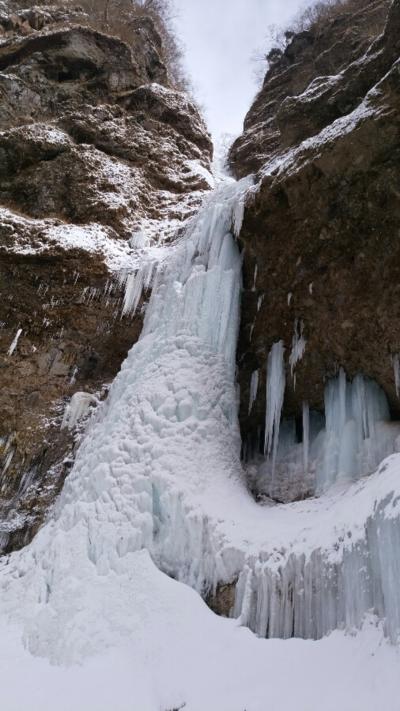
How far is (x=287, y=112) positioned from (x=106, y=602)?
24.3 feet

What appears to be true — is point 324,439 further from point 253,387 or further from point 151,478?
point 151,478

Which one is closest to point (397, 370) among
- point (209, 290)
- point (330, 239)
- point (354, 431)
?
point (354, 431)

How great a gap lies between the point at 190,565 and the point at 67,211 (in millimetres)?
8319

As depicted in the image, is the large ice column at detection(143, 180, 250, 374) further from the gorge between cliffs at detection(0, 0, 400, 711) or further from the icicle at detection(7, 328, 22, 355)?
the icicle at detection(7, 328, 22, 355)

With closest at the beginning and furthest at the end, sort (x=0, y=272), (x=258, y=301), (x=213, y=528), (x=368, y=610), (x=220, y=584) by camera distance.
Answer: (x=368, y=610)
(x=220, y=584)
(x=213, y=528)
(x=258, y=301)
(x=0, y=272)

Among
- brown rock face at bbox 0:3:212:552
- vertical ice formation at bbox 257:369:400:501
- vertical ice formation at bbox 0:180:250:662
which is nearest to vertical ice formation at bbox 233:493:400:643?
vertical ice formation at bbox 0:180:250:662

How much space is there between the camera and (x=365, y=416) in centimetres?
699

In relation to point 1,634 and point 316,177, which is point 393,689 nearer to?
point 1,634

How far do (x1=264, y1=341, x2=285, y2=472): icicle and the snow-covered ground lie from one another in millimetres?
511

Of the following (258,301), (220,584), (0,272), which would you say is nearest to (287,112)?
(258,301)

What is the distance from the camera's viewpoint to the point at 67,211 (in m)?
11.7

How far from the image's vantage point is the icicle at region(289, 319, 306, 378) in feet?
25.6

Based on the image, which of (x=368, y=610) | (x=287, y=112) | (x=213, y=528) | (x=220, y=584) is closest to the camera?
(x=368, y=610)

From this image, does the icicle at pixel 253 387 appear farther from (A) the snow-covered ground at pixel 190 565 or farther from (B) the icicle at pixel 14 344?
(B) the icicle at pixel 14 344
